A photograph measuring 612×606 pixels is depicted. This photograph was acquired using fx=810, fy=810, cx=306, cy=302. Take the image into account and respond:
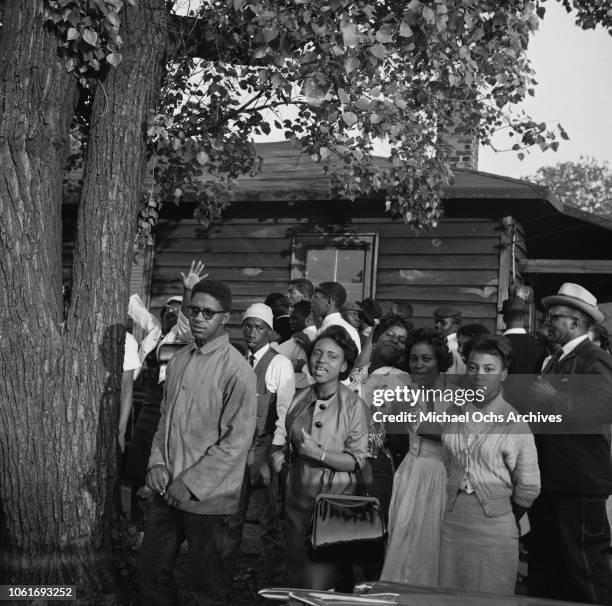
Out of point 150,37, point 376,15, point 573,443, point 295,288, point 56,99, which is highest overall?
point 376,15

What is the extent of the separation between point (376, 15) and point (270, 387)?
3.01 meters

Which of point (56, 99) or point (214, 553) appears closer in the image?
point (214, 553)

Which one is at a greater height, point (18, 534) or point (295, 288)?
point (295, 288)

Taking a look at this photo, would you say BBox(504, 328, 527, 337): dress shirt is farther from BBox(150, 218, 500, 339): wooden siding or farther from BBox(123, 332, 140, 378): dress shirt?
BBox(150, 218, 500, 339): wooden siding

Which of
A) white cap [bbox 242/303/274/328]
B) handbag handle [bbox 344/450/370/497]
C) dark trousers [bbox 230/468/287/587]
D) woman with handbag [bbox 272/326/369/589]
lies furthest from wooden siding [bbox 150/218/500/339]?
handbag handle [bbox 344/450/370/497]

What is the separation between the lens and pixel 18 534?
4.81 meters

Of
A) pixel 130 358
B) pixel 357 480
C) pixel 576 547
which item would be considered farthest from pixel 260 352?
pixel 576 547

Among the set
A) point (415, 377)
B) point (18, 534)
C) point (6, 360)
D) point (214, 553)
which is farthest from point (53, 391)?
point (415, 377)

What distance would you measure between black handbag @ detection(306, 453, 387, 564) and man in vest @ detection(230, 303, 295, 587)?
4.06 feet

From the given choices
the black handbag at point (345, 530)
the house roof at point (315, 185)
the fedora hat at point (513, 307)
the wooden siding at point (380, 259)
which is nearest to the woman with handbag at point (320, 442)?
the black handbag at point (345, 530)

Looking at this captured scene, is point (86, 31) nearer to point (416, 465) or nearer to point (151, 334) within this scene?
point (416, 465)

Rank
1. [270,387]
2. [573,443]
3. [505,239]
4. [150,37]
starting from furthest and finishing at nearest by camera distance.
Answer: [505,239]
[270,387]
[150,37]
[573,443]

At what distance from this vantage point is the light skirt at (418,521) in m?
A: 4.86

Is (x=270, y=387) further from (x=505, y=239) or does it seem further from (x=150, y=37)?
(x=505, y=239)
